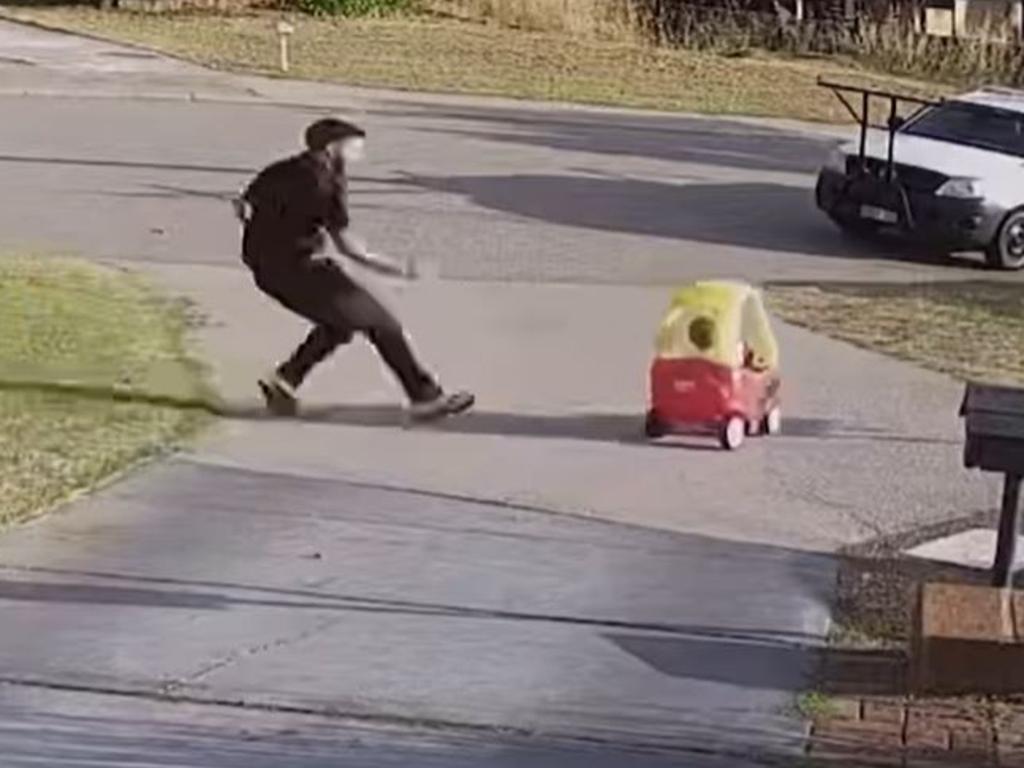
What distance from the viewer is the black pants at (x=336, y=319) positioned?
12555mm

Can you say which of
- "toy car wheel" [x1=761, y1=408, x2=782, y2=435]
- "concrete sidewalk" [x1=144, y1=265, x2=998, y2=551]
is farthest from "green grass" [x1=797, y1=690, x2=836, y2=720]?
"toy car wheel" [x1=761, y1=408, x2=782, y2=435]

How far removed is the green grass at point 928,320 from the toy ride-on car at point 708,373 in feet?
8.34

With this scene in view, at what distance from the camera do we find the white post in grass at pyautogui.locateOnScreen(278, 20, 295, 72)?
3300 cm

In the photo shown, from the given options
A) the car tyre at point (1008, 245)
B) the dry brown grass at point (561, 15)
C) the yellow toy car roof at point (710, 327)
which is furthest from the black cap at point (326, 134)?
the dry brown grass at point (561, 15)

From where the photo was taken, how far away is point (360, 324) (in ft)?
42.0

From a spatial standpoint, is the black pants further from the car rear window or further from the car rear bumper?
the car rear window

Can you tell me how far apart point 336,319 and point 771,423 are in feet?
7.10

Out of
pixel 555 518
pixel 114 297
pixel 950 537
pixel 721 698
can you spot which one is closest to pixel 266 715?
pixel 721 698

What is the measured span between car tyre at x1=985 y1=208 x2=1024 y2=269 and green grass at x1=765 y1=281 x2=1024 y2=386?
1.25m

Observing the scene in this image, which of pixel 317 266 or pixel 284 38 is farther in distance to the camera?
pixel 284 38

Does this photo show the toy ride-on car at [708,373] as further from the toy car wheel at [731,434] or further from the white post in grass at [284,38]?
the white post in grass at [284,38]

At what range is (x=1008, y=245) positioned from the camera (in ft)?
68.8

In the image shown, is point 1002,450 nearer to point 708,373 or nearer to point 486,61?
point 708,373

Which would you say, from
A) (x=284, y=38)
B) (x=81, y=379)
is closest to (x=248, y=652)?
(x=81, y=379)
